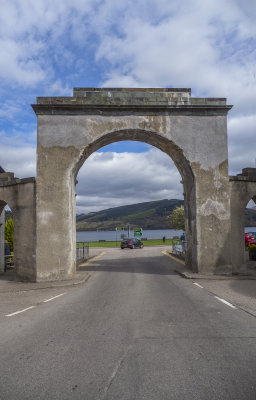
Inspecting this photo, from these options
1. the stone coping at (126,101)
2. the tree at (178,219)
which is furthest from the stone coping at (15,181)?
the tree at (178,219)

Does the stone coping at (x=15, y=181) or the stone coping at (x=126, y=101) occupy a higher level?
the stone coping at (x=126, y=101)

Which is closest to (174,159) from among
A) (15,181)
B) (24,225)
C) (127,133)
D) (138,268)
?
(127,133)

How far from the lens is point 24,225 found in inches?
559

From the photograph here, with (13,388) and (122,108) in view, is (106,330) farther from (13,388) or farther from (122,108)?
(122,108)

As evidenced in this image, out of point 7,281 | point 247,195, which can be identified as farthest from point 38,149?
point 247,195

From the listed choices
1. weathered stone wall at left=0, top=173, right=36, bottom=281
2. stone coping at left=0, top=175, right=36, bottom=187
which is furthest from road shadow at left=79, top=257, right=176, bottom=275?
stone coping at left=0, top=175, right=36, bottom=187

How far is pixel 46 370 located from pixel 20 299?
659 centimetres

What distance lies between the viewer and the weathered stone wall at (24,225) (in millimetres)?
13900

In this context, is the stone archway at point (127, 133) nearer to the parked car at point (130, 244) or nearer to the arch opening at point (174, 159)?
the arch opening at point (174, 159)

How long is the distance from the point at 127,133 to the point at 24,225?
6577 mm

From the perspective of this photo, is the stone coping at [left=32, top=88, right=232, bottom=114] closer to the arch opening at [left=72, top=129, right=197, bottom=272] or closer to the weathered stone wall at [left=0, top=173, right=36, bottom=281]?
the arch opening at [left=72, top=129, right=197, bottom=272]

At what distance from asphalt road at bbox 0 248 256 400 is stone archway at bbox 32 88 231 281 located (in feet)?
17.0

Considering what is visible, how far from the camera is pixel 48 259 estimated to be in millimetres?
13688

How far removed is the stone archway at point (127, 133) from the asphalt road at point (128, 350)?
5190 millimetres
